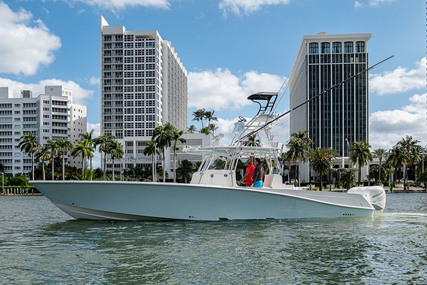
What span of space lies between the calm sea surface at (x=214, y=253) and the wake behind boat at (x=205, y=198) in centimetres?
48

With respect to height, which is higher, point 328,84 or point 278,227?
point 328,84

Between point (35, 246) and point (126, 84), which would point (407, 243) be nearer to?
point (35, 246)

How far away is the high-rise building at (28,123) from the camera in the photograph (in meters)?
118

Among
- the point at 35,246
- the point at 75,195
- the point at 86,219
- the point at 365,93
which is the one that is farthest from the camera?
the point at 365,93

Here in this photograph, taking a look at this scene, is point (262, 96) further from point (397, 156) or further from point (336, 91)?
point (336, 91)

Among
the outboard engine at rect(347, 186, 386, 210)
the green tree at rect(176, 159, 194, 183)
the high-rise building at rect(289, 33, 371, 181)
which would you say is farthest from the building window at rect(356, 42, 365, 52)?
the outboard engine at rect(347, 186, 386, 210)

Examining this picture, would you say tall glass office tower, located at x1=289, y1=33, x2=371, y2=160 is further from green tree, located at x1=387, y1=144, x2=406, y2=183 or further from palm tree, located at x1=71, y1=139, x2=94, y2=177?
palm tree, located at x1=71, y1=139, x2=94, y2=177

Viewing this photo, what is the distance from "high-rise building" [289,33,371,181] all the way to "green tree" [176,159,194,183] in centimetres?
3418

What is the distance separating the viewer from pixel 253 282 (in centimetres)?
607

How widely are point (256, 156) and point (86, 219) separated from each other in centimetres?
623

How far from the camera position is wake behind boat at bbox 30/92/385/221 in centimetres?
1251

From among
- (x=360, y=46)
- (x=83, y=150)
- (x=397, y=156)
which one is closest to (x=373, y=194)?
(x=83, y=150)

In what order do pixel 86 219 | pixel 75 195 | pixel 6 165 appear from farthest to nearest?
pixel 6 165 < pixel 86 219 < pixel 75 195

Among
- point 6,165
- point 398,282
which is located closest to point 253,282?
point 398,282
